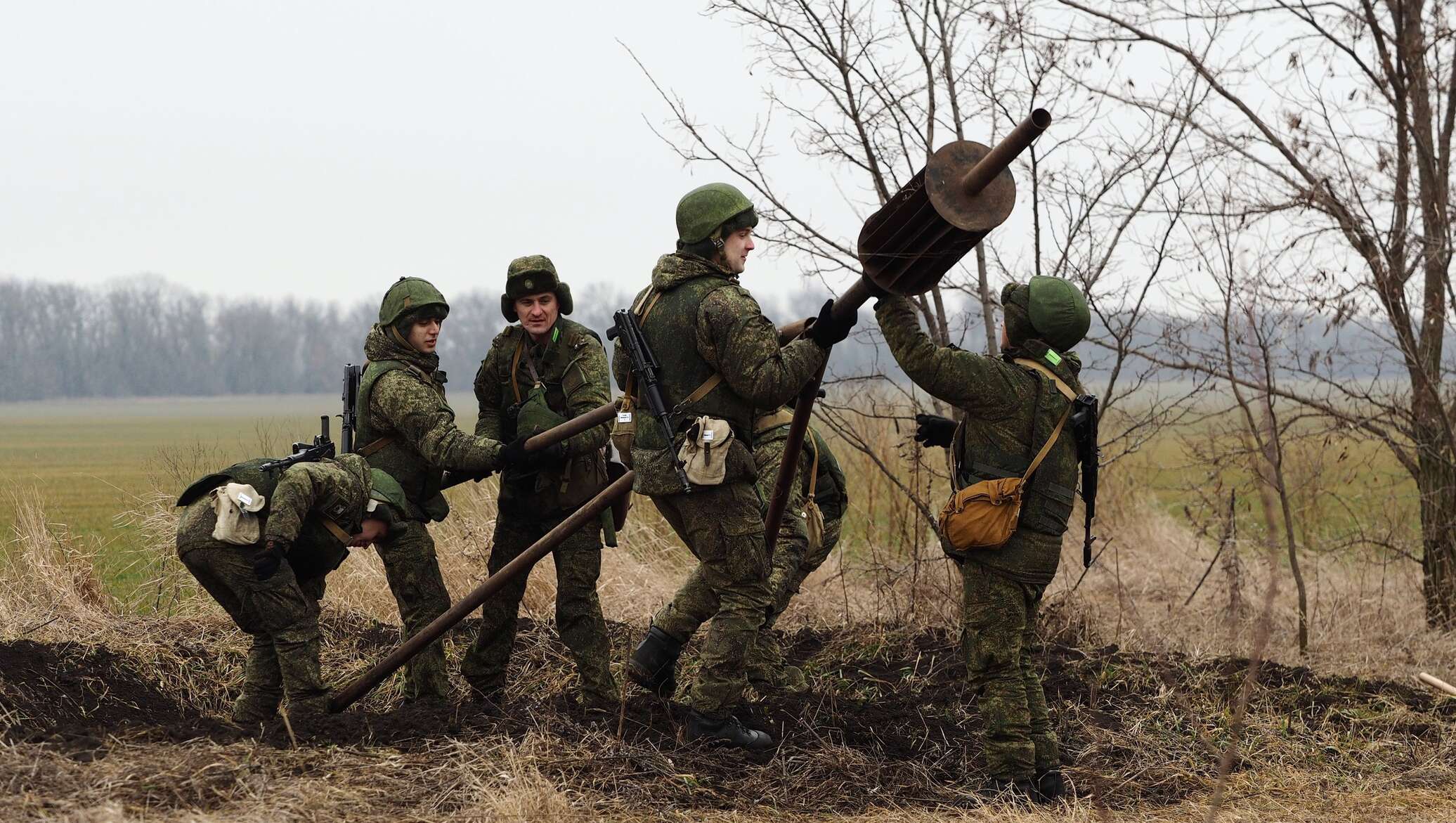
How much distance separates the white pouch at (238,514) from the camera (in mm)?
5430

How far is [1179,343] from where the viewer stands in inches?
329

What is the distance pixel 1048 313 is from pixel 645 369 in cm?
163

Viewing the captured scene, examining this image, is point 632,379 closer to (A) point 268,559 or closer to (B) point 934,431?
(B) point 934,431

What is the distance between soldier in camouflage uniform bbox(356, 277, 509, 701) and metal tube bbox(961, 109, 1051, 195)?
8.08 feet

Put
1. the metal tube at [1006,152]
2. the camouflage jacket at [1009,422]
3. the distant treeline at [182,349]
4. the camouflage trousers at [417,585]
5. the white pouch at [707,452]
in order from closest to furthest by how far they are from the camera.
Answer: the metal tube at [1006,152], the camouflage jacket at [1009,422], the white pouch at [707,452], the camouflage trousers at [417,585], the distant treeline at [182,349]

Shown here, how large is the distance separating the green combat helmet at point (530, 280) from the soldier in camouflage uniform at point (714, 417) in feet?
3.23

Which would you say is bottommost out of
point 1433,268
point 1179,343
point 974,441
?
point 974,441

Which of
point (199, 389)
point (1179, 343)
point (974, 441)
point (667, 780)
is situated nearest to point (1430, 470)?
point (1179, 343)

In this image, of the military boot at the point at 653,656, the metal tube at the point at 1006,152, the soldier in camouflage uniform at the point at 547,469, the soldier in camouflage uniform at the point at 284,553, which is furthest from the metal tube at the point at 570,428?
the metal tube at the point at 1006,152

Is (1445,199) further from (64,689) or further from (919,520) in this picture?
(64,689)

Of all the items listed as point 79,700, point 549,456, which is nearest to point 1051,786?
point 549,456

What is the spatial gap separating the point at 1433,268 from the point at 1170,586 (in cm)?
327

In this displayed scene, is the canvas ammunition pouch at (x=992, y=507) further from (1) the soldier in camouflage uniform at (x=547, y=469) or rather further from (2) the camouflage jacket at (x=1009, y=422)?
(1) the soldier in camouflage uniform at (x=547, y=469)

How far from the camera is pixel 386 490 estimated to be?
19.7ft
